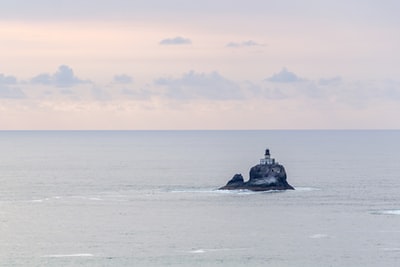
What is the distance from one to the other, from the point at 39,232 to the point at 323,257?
46.3m

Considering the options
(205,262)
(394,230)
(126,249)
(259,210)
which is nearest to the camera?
(205,262)

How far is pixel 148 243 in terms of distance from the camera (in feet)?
500

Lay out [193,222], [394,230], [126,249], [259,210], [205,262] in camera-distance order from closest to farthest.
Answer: [205,262], [126,249], [394,230], [193,222], [259,210]

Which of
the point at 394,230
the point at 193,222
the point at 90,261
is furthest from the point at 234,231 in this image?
the point at 90,261

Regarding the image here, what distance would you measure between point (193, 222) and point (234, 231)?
37.2 ft

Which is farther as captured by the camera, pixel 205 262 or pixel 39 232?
pixel 39 232

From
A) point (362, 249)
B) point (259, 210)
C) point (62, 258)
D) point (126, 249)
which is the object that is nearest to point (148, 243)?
point (126, 249)

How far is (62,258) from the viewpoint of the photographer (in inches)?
5477

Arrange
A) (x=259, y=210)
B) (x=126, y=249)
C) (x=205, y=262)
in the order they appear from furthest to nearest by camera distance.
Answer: (x=259, y=210)
(x=126, y=249)
(x=205, y=262)

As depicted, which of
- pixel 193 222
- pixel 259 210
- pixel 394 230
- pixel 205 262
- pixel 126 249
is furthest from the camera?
pixel 259 210

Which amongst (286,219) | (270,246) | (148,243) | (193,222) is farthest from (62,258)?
(286,219)

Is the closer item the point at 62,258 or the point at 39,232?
the point at 62,258

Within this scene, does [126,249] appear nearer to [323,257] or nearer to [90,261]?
[90,261]

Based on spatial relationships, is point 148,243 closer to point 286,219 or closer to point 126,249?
point 126,249
